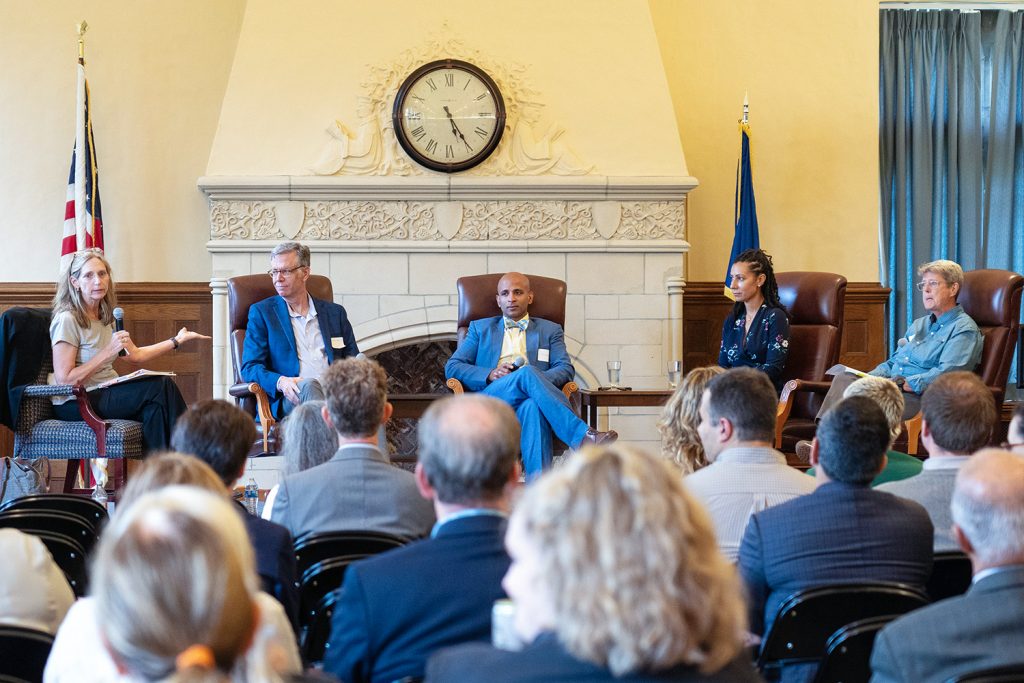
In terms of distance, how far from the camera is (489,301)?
5.78 metres

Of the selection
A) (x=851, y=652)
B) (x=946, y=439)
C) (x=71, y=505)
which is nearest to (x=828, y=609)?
(x=851, y=652)

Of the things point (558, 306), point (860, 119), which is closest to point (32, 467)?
point (558, 306)

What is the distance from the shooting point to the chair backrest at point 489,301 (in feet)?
18.9

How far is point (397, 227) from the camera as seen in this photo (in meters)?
6.49

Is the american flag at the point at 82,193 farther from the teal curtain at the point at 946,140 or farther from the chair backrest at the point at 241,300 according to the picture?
the teal curtain at the point at 946,140

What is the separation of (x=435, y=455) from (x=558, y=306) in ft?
13.4

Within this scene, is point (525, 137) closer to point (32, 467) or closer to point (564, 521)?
point (32, 467)

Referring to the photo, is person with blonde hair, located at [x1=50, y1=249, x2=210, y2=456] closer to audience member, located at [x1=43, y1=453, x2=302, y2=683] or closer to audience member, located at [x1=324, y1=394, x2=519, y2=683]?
audience member, located at [x1=43, y1=453, x2=302, y2=683]

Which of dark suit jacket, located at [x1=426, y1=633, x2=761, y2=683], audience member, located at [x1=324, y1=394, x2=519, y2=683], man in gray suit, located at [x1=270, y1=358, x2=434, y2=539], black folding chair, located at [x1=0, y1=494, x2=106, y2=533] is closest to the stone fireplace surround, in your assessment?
black folding chair, located at [x1=0, y1=494, x2=106, y2=533]

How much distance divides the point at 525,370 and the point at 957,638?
3.61 metres

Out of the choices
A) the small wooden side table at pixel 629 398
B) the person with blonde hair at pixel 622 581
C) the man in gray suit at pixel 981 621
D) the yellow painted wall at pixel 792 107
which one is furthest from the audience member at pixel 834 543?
the yellow painted wall at pixel 792 107

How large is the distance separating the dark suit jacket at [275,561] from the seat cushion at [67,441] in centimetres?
280

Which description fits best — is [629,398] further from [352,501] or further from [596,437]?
[352,501]

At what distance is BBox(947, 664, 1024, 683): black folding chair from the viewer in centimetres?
144
